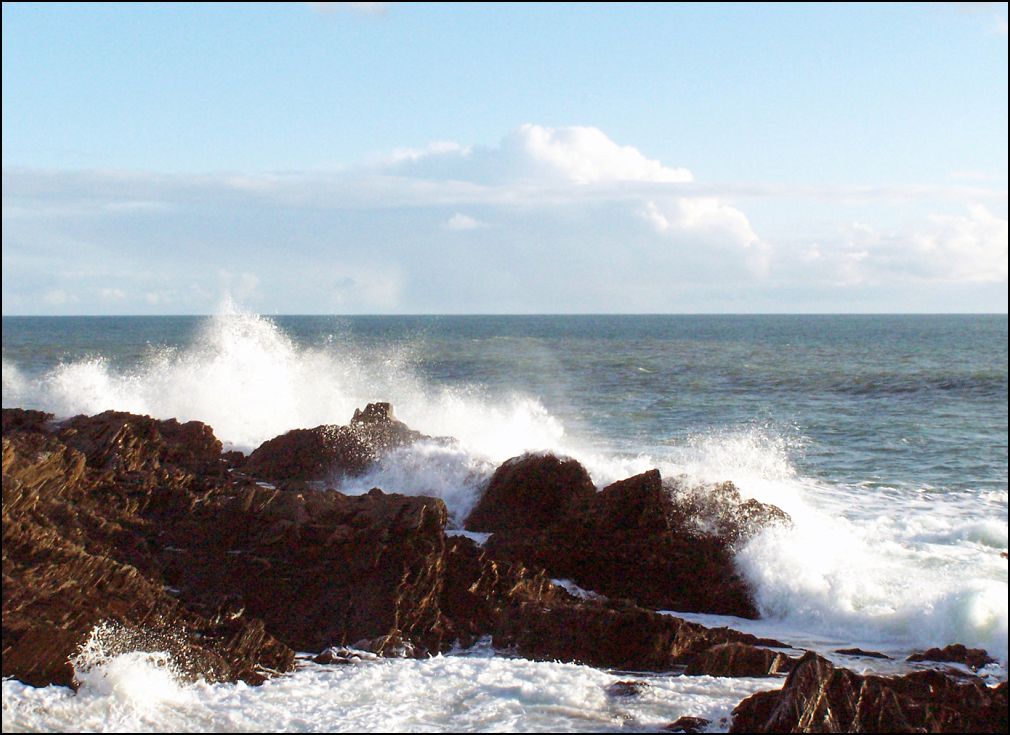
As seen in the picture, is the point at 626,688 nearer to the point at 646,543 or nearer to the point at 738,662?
the point at 738,662

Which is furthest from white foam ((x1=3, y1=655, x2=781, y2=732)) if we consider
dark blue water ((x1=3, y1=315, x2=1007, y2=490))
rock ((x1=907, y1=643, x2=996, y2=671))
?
dark blue water ((x1=3, y1=315, x2=1007, y2=490))

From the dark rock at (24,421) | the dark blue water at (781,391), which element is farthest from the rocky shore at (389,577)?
the dark blue water at (781,391)

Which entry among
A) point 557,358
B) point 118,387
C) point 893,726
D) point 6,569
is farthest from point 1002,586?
point 557,358

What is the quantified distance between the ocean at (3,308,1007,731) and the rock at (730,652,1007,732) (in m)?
0.76

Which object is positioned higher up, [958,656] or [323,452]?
[323,452]

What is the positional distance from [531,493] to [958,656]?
6.07m

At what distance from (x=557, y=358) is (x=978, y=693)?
51.6 metres

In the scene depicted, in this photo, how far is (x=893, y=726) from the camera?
24.0 ft

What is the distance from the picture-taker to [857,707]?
738cm

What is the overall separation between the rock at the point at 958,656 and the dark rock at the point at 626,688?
10.8 ft

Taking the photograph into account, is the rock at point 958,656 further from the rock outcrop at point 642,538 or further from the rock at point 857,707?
the rock outcrop at point 642,538

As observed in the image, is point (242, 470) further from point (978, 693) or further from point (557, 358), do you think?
point (557, 358)

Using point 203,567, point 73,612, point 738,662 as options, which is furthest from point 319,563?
point 738,662

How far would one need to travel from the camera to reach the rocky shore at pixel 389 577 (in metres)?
8.02
